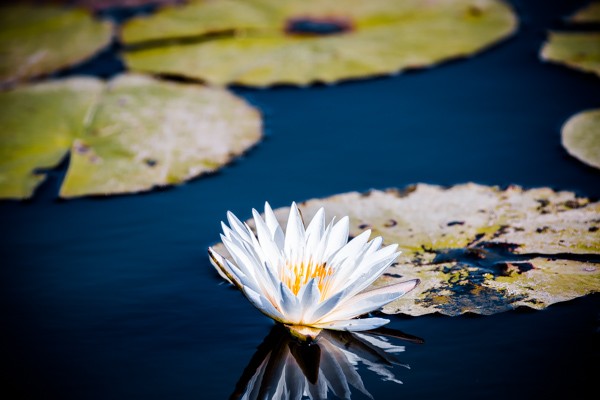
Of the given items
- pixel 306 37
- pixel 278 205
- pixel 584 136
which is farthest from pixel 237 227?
pixel 306 37

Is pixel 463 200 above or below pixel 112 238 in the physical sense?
above

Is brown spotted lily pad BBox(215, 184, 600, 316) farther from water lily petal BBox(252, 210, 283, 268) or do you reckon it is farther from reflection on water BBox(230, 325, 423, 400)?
water lily petal BBox(252, 210, 283, 268)

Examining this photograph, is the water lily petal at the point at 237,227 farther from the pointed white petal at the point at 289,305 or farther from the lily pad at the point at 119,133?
the lily pad at the point at 119,133

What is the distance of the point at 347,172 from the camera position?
131 inches

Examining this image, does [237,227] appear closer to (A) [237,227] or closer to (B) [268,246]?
(A) [237,227]

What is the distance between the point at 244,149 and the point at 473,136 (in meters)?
1.44

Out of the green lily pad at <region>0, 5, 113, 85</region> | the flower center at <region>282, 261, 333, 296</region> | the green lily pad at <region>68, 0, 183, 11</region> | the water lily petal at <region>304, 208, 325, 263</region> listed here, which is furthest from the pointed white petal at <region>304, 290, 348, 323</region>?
the green lily pad at <region>68, 0, 183, 11</region>

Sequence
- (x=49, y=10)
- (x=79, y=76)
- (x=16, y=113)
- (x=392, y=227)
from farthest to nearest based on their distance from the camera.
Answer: (x=49, y=10), (x=79, y=76), (x=16, y=113), (x=392, y=227)

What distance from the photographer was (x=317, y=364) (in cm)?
193

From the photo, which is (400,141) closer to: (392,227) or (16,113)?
(392,227)

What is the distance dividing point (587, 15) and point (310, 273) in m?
4.27

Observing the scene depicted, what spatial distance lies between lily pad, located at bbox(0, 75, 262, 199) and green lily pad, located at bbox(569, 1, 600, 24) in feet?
9.98

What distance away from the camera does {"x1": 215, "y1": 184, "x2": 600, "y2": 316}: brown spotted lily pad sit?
6.95ft

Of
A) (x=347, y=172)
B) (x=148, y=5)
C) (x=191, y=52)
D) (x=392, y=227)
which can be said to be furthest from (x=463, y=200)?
(x=148, y=5)
